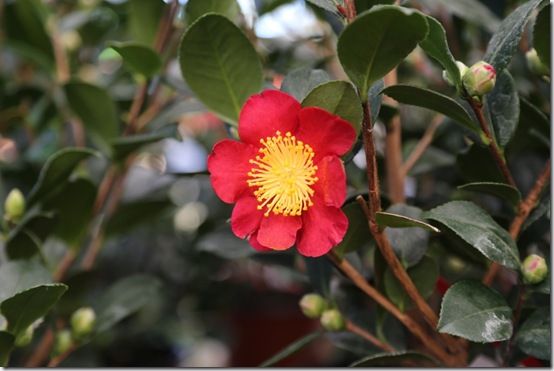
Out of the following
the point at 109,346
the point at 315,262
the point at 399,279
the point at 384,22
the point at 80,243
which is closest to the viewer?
the point at 384,22

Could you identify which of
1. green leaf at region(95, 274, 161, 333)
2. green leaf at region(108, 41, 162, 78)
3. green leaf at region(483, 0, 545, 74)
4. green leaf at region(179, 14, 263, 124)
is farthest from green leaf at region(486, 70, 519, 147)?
green leaf at region(95, 274, 161, 333)

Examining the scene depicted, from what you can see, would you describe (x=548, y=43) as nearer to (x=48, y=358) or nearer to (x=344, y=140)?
(x=344, y=140)

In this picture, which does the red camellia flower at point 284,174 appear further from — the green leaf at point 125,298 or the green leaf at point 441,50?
the green leaf at point 125,298

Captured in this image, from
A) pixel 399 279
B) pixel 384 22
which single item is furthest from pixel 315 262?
pixel 384 22

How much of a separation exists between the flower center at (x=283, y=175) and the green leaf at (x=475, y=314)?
17cm

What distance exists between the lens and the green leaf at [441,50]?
0.66 m

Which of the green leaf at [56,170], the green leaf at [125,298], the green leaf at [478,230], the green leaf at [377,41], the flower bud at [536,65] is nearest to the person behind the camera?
the green leaf at [377,41]

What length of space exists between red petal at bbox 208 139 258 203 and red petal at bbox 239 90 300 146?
0.05 ft

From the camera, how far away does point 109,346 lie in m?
1.51

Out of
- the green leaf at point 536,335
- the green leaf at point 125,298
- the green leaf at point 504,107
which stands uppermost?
the green leaf at point 504,107

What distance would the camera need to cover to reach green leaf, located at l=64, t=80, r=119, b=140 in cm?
110

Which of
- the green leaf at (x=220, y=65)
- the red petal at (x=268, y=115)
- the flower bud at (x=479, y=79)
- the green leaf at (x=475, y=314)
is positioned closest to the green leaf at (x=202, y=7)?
the green leaf at (x=220, y=65)

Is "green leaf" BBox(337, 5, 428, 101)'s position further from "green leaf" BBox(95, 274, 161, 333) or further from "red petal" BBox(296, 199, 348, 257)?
"green leaf" BBox(95, 274, 161, 333)

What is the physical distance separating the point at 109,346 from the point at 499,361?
946 millimetres
